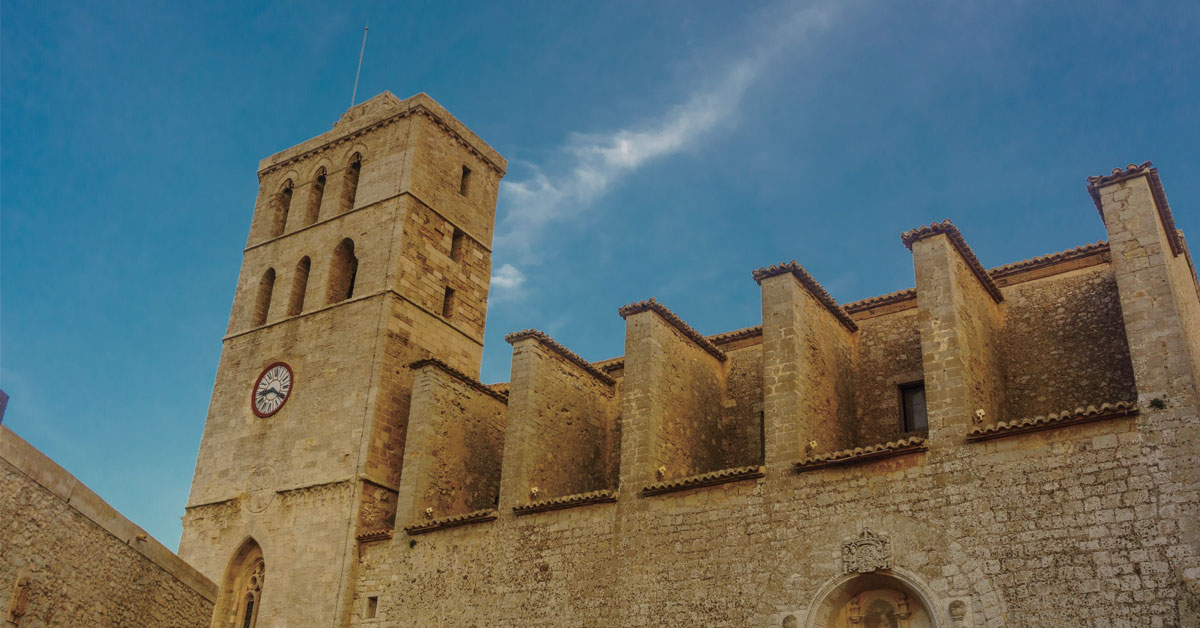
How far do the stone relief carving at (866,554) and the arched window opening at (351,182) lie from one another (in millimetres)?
14559

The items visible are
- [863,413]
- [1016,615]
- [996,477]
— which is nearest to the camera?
[1016,615]

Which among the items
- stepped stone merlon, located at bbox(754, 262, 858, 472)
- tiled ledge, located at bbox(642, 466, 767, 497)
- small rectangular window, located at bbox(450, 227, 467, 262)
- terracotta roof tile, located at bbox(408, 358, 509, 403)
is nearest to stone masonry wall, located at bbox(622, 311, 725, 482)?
tiled ledge, located at bbox(642, 466, 767, 497)

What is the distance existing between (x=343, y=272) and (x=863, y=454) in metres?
13.3

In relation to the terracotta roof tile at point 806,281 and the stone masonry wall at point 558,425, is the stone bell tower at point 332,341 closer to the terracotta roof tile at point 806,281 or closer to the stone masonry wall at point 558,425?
the stone masonry wall at point 558,425

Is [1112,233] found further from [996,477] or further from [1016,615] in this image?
[1016,615]

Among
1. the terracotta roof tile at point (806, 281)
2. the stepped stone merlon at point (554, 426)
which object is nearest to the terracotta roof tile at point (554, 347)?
the stepped stone merlon at point (554, 426)

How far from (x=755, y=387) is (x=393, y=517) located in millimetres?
7307

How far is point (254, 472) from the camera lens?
20.5 meters

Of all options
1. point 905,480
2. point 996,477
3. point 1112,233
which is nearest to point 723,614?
point 905,480

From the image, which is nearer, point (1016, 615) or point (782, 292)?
point (1016, 615)

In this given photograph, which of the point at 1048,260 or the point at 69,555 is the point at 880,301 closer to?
the point at 1048,260

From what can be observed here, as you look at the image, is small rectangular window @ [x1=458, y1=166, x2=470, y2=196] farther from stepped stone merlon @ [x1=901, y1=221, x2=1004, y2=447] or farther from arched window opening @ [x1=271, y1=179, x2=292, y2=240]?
Result: stepped stone merlon @ [x1=901, y1=221, x2=1004, y2=447]

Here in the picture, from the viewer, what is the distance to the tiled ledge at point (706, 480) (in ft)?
47.6

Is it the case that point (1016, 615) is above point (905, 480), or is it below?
below
